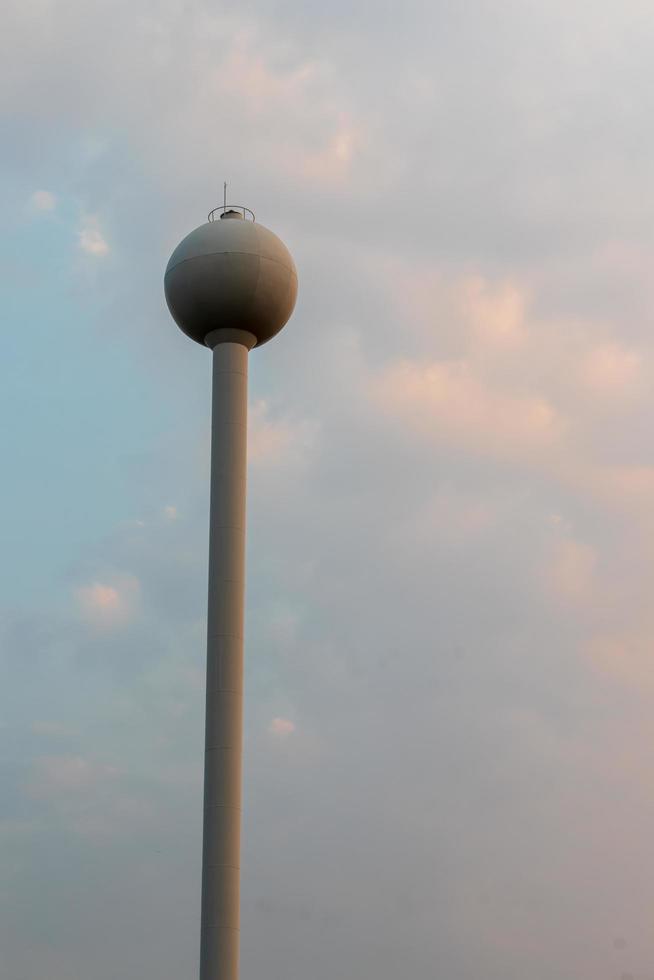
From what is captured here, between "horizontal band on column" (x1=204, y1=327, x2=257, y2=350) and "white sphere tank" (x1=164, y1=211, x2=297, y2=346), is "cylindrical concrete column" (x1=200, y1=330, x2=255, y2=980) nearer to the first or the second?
"horizontal band on column" (x1=204, y1=327, x2=257, y2=350)

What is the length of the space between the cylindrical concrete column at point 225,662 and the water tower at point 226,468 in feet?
0.12

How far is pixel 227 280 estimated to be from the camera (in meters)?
54.5

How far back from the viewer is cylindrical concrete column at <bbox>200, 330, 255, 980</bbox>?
1892 inches

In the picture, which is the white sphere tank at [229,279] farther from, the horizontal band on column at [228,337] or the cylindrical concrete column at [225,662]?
the cylindrical concrete column at [225,662]

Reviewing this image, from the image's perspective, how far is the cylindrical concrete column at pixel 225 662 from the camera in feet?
158

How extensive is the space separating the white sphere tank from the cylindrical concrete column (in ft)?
3.24

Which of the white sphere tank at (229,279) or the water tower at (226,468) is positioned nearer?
the water tower at (226,468)

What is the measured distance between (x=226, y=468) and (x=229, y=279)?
773 cm

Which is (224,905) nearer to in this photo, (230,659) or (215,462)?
(230,659)

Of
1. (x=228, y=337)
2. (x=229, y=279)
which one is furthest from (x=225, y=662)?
(x=229, y=279)

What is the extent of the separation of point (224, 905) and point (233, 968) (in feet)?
7.16

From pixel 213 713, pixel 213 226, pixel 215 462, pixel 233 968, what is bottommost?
pixel 233 968

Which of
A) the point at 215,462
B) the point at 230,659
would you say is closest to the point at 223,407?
the point at 215,462

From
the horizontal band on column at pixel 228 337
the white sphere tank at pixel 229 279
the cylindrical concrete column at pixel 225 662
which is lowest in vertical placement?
the cylindrical concrete column at pixel 225 662
